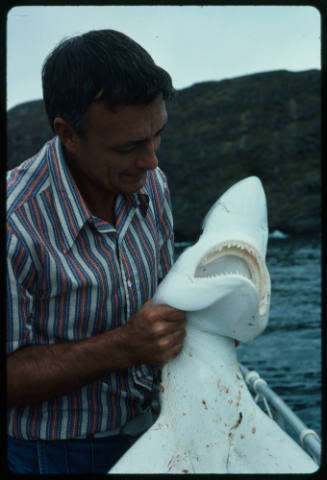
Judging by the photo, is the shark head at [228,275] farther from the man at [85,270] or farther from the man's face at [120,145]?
the man's face at [120,145]

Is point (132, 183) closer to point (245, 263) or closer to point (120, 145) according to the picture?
point (120, 145)

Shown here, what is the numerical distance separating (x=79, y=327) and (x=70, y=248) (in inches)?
10.7

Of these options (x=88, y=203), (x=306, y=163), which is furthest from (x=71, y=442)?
(x=306, y=163)

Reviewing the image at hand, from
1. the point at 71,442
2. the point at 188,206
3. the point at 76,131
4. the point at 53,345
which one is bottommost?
the point at 188,206

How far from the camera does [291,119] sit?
40938 millimetres

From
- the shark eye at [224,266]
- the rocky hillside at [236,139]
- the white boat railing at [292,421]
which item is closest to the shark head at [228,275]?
the shark eye at [224,266]

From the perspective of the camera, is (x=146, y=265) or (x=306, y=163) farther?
(x=306, y=163)

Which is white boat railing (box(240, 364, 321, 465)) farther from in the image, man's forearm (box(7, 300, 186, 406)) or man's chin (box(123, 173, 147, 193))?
man's chin (box(123, 173, 147, 193))

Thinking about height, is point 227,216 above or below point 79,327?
above

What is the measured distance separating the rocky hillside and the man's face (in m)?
31.5

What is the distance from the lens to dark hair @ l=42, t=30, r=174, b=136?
1.70 metres

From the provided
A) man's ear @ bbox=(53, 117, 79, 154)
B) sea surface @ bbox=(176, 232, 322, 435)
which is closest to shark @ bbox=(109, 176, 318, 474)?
man's ear @ bbox=(53, 117, 79, 154)

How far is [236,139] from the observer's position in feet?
132

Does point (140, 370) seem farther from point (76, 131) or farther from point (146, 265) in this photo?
point (76, 131)
